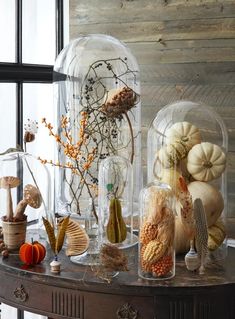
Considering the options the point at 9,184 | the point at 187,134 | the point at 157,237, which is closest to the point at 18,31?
the point at 9,184

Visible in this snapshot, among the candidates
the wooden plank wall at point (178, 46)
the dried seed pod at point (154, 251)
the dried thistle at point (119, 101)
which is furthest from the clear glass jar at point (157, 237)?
the wooden plank wall at point (178, 46)

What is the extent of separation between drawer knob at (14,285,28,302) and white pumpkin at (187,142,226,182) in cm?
60

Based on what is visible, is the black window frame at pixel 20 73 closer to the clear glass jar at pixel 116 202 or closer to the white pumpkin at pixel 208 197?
the clear glass jar at pixel 116 202

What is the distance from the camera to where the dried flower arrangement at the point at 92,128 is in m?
2.32

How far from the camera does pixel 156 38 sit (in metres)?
2.94

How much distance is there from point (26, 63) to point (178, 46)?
2.09 ft

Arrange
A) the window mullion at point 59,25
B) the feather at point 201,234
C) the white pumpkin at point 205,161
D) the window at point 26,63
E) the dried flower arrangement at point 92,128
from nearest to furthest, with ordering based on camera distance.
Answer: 1. the feather at point 201,234
2. the white pumpkin at point 205,161
3. the dried flower arrangement at point 92,128
4. the window at point 26,63
5. the window mullion at point 59,25

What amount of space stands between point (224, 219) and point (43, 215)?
571mm

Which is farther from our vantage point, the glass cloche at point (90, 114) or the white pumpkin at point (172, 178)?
the glass cloche at point (90, 114)

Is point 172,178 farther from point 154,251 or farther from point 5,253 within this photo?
point 5,253

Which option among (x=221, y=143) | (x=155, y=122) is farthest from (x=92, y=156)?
(x=221, y=143)

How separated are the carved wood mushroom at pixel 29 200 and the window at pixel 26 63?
2.27 ft

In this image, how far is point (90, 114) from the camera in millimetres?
2480

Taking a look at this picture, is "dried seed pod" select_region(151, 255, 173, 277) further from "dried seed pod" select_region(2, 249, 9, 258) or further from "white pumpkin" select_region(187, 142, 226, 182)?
"dried seed pod" select_region(2, 249, 9, 258)
